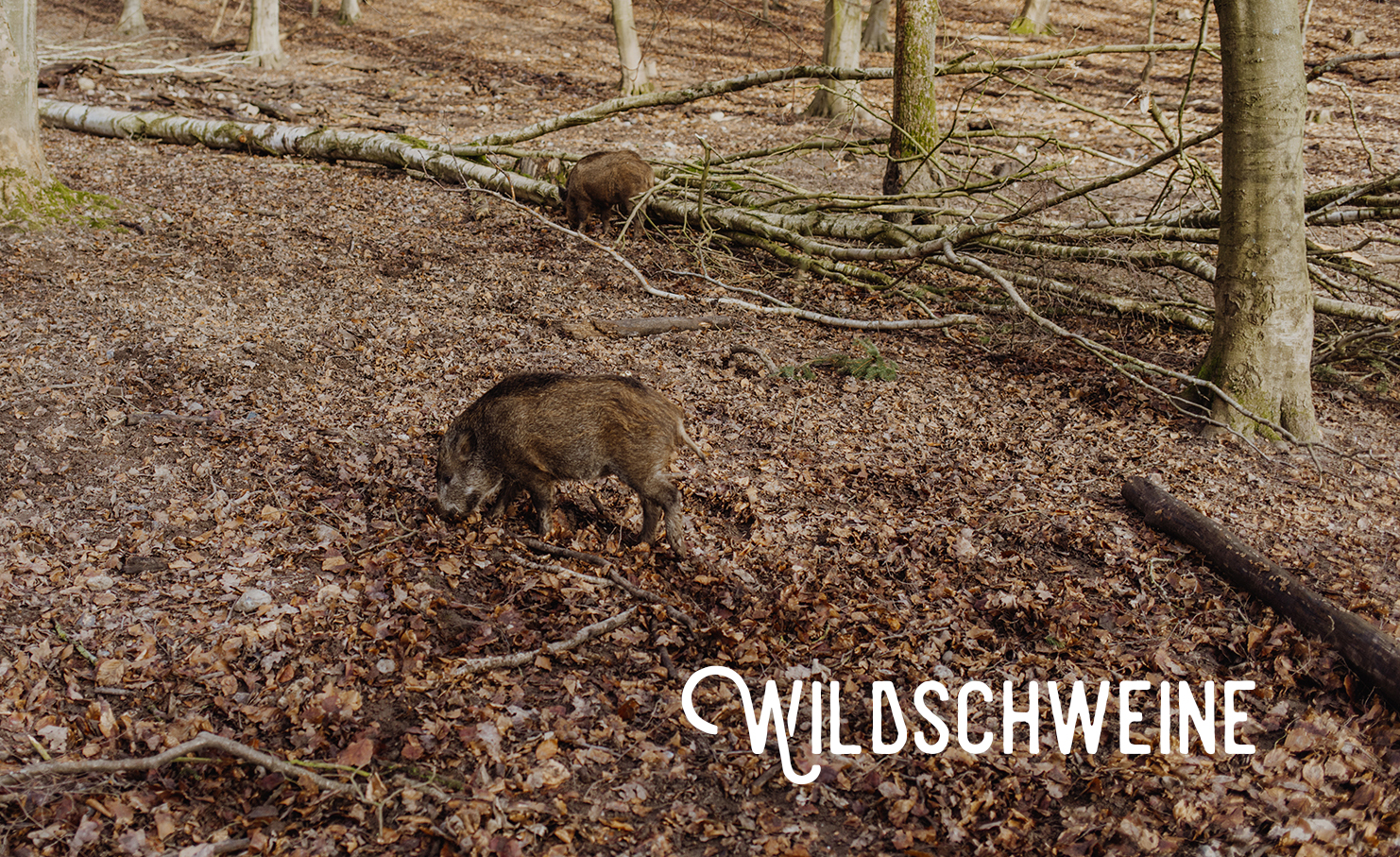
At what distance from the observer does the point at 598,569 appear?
5.05 meters

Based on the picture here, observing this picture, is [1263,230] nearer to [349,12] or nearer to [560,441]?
[560,441]

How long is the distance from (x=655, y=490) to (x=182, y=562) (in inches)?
103

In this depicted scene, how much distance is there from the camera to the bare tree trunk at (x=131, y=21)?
2355 cm

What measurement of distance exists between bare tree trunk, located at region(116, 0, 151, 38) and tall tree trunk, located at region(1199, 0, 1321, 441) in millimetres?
26915

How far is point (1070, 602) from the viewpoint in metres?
4.94

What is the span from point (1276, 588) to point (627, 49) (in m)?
15.9

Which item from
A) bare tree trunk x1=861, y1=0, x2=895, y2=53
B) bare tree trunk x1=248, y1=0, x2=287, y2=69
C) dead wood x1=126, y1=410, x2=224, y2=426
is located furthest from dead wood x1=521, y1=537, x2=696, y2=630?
bare tree trunk x1=861, y1=0, x2=895, y2=53

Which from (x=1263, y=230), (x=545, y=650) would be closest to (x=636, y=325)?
(x=545, y=650)

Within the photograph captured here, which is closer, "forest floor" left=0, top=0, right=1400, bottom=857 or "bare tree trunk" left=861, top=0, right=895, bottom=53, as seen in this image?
"forest floor" left=0, top=0, right=1400, bottom=857

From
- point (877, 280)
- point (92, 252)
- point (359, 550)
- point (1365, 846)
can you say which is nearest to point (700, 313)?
point (877, 280)

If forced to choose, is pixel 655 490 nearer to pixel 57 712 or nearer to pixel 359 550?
pixel 359 550

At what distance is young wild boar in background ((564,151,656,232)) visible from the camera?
10.1m

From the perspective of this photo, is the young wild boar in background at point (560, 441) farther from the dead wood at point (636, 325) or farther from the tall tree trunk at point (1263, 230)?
the tall tree trunk at point (1263, 230)

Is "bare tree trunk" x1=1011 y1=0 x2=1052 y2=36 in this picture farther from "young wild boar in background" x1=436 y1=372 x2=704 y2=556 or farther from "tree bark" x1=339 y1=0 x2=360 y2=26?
"young wild boar in background" x1=436 y1=372 x2=704 y2=556
